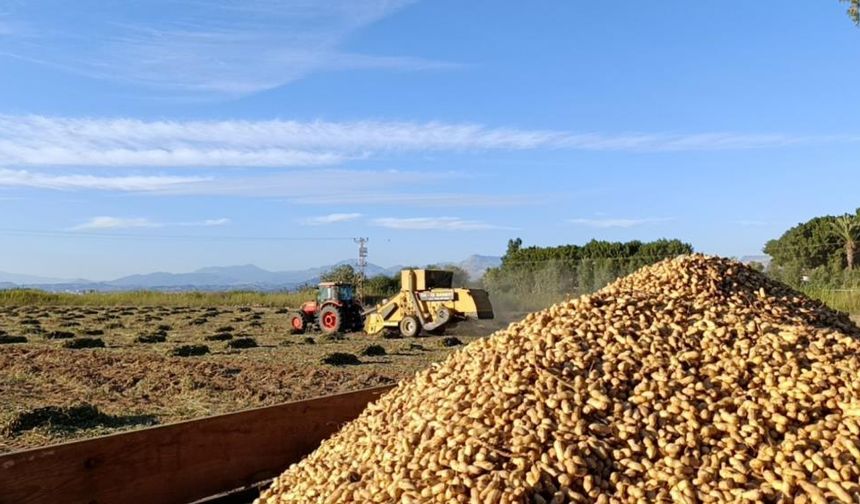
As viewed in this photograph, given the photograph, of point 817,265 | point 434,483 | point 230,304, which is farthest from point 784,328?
point 230,304

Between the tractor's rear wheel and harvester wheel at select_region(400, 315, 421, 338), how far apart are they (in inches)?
65.3

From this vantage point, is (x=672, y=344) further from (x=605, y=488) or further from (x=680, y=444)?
(x=605, y=488)

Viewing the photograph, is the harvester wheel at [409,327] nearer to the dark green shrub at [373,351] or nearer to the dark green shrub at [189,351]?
the dark green shrub at [373,351]

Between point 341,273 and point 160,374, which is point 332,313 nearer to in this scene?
point 160,374

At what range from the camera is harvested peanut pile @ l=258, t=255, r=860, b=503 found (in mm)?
2193

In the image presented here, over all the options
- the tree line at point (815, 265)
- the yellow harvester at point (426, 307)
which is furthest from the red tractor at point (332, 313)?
the tree line at point (815, 265)

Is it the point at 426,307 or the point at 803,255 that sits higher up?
the point at 803,255

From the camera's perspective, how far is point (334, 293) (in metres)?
16.0

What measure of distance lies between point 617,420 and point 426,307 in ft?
39.6

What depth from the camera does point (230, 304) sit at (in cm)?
2744

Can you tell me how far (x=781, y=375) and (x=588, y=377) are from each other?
0.72 meters

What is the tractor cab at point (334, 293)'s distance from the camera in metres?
16.0

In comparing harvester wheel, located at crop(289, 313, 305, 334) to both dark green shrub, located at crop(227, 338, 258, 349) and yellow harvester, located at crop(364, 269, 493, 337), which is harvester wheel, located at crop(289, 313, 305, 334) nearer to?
yellow harvester, located at crop(364, 269, 493, 337)

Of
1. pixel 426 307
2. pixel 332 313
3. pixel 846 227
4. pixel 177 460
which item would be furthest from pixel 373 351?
pixel 846 227
